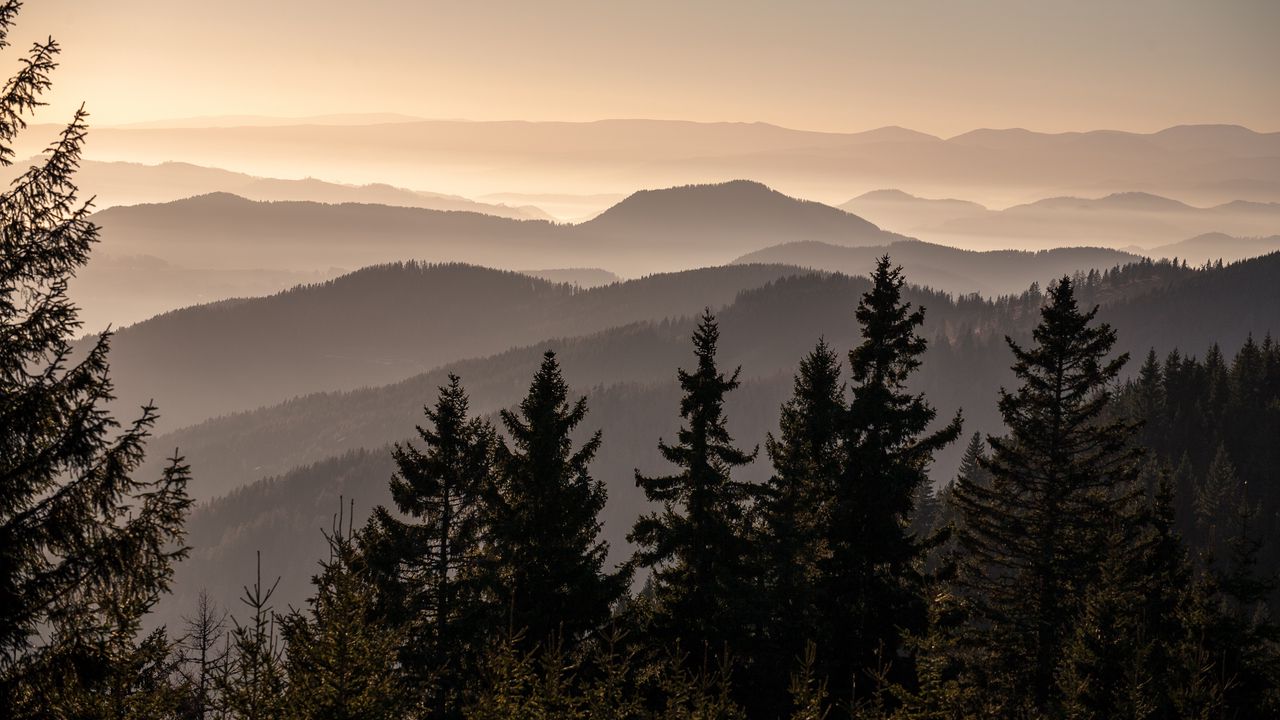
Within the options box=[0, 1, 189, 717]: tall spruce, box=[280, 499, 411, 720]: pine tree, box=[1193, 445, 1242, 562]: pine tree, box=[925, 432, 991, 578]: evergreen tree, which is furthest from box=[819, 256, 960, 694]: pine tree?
box=[1193, 445, 1242, 562]: pine tree

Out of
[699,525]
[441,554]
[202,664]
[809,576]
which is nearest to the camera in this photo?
[202,664]

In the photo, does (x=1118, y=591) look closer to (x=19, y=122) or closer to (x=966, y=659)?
(x=966, y=659)

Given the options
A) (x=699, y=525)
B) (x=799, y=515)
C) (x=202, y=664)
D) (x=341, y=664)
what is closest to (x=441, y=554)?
(x=202, y=664)

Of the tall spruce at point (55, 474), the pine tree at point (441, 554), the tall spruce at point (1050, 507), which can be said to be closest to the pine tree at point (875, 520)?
the tall spruce at point (1050, 507)

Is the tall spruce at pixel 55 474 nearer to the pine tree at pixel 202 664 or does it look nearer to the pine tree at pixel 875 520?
the pine tree at pixel 202 664

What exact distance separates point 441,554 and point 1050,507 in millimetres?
15837

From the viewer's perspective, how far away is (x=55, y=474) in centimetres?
1280

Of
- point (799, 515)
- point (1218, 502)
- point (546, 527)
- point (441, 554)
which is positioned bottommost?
point (1218, 502)

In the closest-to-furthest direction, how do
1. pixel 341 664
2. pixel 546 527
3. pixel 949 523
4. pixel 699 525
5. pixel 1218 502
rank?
pixel 341 664, pixel 546 527, pixel 949 523, pixel 699 525, pixel 1218 502

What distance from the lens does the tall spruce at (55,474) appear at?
1248 centimetres

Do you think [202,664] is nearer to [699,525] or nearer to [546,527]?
[546,527]

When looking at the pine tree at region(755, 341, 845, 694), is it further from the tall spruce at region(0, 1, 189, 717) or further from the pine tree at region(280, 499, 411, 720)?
the tall spruce at region(0, 1, 189, 717)

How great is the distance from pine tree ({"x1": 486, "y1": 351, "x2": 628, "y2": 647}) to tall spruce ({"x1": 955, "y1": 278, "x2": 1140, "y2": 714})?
970 centimetres

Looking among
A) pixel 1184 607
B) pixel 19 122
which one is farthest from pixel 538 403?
pixel 1184 607
